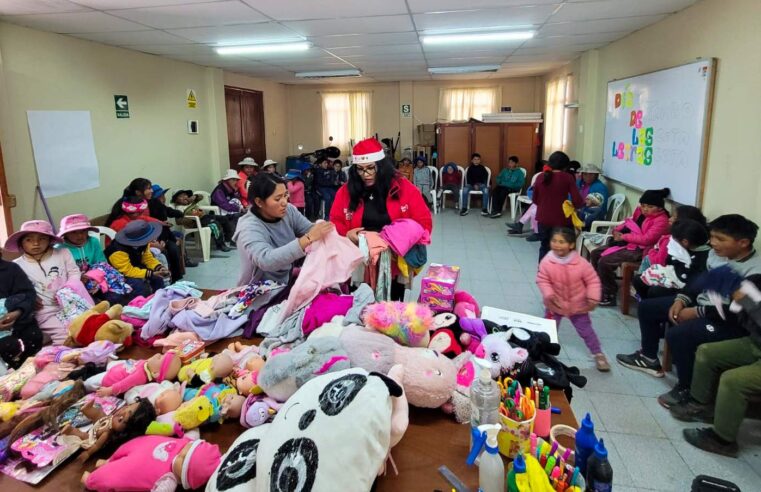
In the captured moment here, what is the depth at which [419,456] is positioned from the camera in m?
1.40

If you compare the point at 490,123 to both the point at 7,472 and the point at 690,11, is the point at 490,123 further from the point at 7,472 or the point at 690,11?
the point at 7,472

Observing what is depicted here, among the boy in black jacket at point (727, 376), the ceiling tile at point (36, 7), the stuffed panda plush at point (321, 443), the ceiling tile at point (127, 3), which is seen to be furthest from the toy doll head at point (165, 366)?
the ceiling tile at point (36, 7)

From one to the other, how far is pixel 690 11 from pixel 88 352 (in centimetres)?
467

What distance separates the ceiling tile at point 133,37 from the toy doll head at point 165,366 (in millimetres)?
3651

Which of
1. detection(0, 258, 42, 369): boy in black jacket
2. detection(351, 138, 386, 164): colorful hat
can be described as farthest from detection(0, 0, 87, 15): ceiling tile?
detection(351, 138, 386, 164): colorful hat

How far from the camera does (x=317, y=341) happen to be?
1.59 metres

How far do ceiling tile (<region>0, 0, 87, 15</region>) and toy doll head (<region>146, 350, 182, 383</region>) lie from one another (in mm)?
2867

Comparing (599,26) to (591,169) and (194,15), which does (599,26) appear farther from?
(194,15)

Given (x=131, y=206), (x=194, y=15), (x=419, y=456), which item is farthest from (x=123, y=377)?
(x=131, y=206)

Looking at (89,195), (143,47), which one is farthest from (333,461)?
(143,47)

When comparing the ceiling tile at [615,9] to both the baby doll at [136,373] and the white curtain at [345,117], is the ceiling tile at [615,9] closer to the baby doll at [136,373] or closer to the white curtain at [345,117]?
the baby doll at [136,373]

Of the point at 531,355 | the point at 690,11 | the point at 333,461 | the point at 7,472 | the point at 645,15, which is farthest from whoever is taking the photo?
the point at 645,15

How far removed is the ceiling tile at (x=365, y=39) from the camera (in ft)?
15.7

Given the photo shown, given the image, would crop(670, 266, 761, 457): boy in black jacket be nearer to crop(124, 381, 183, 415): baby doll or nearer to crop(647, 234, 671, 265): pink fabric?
crop(647, 234, 671, 265): pink fabric
